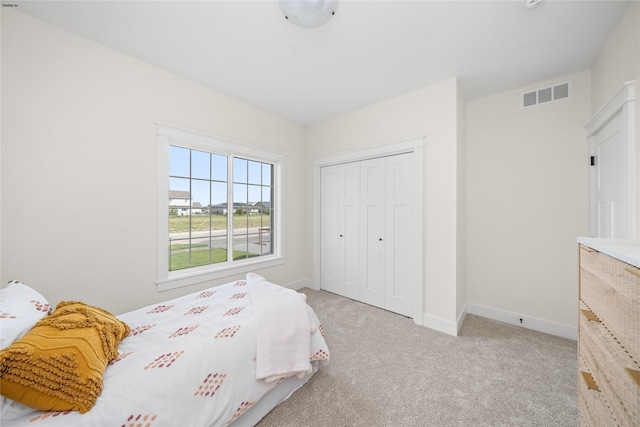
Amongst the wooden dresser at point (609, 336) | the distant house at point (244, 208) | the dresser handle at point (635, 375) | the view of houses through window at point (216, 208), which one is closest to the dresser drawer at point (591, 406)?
the wooden dresser at point (609, 336)

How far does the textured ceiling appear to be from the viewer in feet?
5.32

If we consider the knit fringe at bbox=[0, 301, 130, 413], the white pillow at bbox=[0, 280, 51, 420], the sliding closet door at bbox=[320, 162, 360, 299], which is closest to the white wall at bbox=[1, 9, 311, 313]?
the white pillow at bbox=[0, 280, 51, 420]

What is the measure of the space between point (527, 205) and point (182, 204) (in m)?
3.90

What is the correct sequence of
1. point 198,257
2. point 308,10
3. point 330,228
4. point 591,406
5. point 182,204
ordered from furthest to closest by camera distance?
point 330,228 < point 198,257 < point 182,204 < point 308,10 < point 591,406

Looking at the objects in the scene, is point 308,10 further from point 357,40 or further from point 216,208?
point 216,208

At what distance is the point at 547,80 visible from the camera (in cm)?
243

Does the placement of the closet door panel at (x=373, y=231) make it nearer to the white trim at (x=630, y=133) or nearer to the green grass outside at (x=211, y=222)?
the green grass outside at (x=211, y=222)

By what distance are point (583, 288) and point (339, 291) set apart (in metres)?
2.75

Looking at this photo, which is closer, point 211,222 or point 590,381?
point 590,381

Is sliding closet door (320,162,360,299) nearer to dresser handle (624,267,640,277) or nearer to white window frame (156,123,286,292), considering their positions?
white window frame (156,123,286,292)

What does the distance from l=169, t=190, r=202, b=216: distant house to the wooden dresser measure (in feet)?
10.4

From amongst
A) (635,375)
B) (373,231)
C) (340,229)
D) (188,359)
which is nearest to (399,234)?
(373,231)

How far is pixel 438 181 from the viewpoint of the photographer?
2.54 metres

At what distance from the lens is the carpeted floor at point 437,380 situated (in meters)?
1.44
